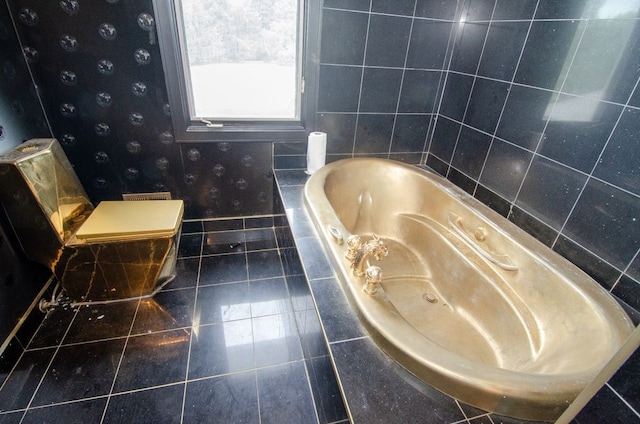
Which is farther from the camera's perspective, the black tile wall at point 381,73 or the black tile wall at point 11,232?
the black tile wall at point 381,73

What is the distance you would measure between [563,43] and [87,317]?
237 centimetres

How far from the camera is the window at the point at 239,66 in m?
1.51

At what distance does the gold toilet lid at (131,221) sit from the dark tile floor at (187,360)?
1.25ft

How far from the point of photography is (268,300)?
5.24ft

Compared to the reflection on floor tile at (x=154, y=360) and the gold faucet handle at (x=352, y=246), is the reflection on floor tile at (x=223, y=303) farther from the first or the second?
the gold faucet handle at (x=352, y=246)

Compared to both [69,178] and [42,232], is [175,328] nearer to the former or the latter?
[42,232]

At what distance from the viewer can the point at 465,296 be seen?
142 centimetres

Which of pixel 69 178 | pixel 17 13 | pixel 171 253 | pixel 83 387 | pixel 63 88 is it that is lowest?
pixel 83 387

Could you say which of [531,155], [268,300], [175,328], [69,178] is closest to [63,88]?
[69,178]

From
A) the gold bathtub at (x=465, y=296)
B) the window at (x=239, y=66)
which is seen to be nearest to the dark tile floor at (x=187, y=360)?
the gold bathtub at (x=465, y=296)

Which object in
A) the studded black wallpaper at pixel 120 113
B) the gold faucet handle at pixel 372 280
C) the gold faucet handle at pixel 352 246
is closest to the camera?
the gold faucet handle at pixel 372 280

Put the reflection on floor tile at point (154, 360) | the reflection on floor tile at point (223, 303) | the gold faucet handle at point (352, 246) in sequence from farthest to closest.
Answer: the reflection on floor tile at point (223, 303) → the reflection on floor tile at point (154, 360) → the gold faucet handle at point (352, 246)

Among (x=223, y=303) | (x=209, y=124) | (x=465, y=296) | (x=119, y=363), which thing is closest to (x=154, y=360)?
(x=119, y=363)

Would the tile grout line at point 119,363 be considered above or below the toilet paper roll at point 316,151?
below
